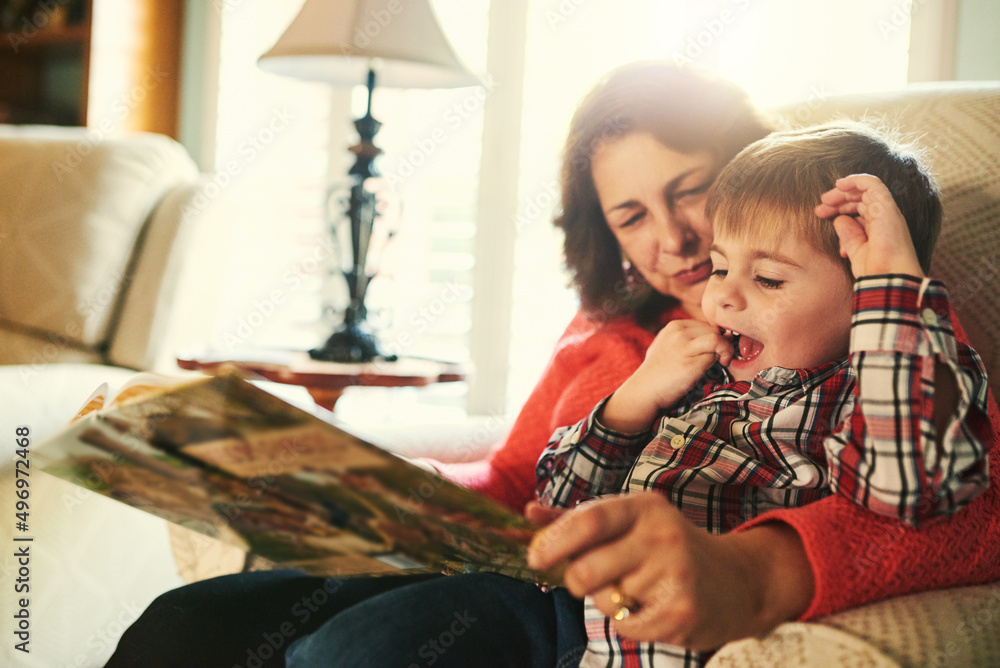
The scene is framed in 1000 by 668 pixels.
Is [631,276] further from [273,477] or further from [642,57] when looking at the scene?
[642,57]

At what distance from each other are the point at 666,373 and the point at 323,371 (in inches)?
32.7

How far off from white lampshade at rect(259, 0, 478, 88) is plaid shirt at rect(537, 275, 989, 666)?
3.05 ft

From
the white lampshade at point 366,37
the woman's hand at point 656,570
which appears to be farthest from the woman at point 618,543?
the white lampshade at point 366,37

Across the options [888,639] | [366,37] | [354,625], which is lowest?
[354,625]

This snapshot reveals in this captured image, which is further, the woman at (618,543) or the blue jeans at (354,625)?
the blue jeans at (354,625)

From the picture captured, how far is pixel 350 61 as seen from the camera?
1627mm

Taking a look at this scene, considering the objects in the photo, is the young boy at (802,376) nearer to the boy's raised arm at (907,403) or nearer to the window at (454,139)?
the boy's raised arm at (907,403)

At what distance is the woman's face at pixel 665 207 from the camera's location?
0.85 metres

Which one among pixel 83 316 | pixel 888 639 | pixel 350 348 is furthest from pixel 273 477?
pixel 83 316

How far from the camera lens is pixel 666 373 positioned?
0.75m

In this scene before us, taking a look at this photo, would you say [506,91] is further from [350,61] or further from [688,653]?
[688,653]

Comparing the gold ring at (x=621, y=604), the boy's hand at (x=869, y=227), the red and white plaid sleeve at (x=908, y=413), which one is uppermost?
the boy's hand at (x=869, y=227)

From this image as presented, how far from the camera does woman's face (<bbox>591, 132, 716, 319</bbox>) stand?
849mm

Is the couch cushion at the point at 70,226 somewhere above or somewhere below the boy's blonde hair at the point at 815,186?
below
